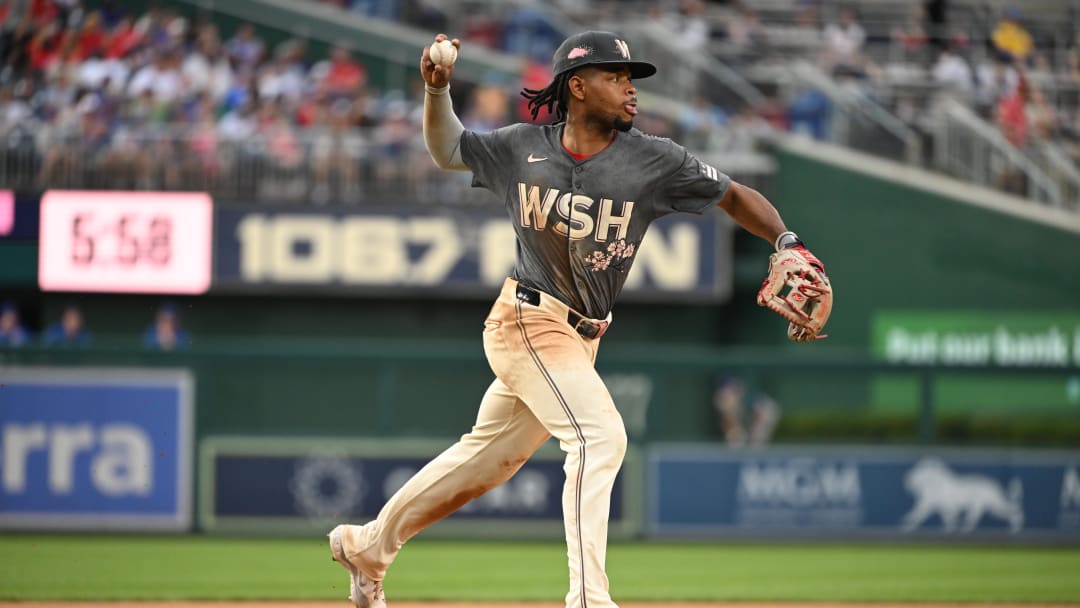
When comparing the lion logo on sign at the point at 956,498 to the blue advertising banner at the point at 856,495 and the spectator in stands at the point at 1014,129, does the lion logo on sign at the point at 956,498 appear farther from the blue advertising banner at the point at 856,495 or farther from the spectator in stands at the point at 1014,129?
the spectator in stands at the point at 1014,129

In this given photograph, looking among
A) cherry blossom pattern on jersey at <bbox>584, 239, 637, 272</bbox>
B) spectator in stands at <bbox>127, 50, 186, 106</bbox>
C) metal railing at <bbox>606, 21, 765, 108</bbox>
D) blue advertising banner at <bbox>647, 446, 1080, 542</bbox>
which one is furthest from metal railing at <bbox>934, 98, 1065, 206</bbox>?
cherry blossom pattern on jersey at <bbox>584, 239, 637, 272</bbox>

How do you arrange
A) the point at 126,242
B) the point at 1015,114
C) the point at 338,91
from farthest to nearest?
the point at 1015,114 < the point at 338,91 < the point at 126,242

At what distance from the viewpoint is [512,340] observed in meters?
5.59

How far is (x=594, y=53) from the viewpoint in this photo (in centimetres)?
544

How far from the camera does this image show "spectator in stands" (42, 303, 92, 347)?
55.2ft

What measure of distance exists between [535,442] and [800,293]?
46.7 inches

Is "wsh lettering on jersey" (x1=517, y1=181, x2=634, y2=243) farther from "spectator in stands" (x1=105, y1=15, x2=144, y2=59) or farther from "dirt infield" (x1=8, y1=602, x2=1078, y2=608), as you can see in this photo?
"spectator in stands" (x1=105, y1=15, x2=144, y2=59)

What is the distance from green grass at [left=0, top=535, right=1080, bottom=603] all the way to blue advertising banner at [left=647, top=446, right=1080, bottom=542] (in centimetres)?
21

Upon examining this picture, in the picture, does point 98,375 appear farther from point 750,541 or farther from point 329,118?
point 329,118

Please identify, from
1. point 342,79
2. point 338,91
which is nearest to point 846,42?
point 342,79

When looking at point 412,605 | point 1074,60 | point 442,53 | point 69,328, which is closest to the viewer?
point 442,53

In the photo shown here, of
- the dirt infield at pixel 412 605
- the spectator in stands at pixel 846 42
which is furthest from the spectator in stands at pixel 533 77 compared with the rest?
the dirt infield at pixel 412 605

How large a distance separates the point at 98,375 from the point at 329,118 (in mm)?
7211

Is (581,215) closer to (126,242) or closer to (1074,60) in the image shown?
(126,242)
